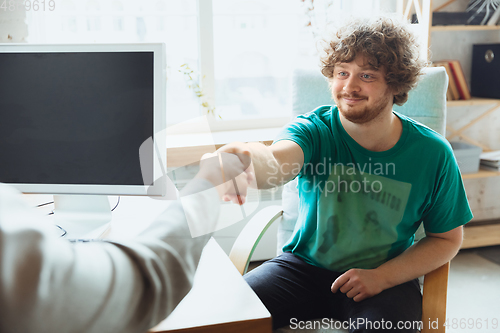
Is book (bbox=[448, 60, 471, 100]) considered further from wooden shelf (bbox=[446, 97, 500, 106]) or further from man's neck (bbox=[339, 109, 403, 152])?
man's neck (bbox=[339, 109, 403, 152])

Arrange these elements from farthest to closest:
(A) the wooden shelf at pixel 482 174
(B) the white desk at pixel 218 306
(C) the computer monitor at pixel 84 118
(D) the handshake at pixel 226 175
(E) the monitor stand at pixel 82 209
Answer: (A) the wooden shelf at pixel 482 174 < (E) the monitor stand at pixel 82 209 < (C) the computer monitor at pixel 84 118 < (B) the white desk at pixel 218 306 < (D) the handshake at pixel 226 175

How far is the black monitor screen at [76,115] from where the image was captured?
106cm

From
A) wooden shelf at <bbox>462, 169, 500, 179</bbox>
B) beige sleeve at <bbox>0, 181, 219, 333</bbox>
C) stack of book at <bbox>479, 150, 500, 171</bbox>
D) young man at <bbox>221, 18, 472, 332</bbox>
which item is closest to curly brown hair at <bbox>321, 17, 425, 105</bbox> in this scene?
young man at <bbox>221, 18, 472, 332</bbox>

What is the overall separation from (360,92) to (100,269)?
1019mm

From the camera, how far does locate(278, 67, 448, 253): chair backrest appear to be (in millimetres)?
1565

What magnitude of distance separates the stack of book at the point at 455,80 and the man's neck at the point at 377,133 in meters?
1.29

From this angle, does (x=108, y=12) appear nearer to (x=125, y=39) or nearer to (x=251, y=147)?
(x=125, y=39)

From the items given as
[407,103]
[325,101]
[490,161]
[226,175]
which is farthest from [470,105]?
[226,175]

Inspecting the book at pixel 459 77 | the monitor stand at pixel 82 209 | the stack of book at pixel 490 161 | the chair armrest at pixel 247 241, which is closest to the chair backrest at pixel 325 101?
the chair armrest at pixel 247 241

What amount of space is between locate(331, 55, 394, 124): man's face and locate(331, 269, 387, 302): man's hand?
0.46 meters

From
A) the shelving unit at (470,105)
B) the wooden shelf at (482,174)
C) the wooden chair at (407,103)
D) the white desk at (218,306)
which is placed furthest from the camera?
the wooden shelf at (482,174)

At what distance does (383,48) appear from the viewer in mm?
1290

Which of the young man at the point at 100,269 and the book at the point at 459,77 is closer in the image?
the young man at the point at 100,269

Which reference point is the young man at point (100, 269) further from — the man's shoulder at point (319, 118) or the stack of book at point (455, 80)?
→ the stack of book at point (455, 80)
